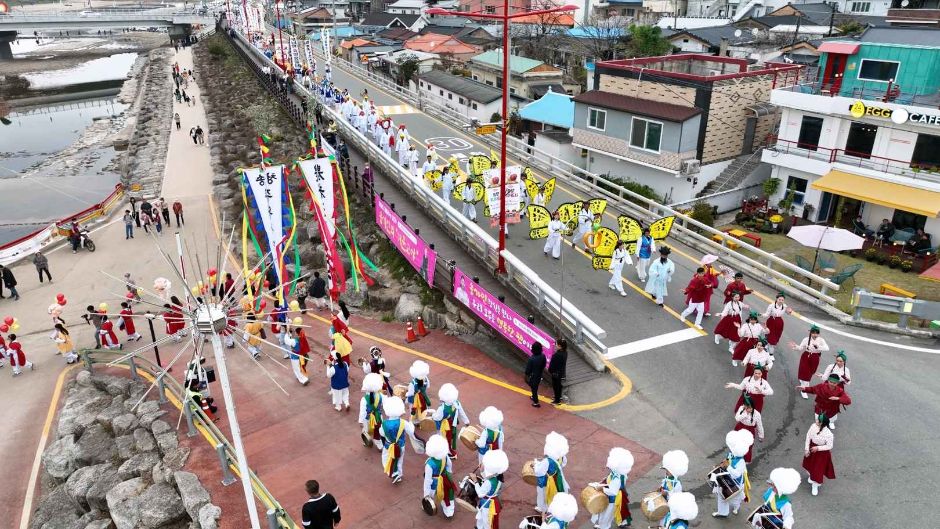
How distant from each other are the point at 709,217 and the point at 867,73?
867 centimetres

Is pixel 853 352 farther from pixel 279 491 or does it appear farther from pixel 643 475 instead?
pixel 279 491

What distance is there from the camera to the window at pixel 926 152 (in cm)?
2286

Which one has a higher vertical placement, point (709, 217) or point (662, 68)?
point (662, 68)

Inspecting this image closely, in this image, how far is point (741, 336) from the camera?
12578mm

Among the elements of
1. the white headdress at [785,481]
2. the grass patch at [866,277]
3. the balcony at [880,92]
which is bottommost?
the grass patch at [866,277]

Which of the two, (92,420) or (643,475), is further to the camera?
(92,420)

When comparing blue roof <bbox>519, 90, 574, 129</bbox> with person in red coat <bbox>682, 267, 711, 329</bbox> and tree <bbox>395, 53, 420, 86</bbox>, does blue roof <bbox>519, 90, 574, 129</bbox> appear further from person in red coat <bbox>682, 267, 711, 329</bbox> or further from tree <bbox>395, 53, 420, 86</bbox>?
person in red coat <bbox>682, 267, 711, 329</bbox>

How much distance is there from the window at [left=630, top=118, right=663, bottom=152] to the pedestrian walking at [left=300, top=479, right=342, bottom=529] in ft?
76.8

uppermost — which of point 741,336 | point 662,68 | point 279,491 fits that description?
point 662,68

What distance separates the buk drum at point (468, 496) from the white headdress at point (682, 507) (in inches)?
113

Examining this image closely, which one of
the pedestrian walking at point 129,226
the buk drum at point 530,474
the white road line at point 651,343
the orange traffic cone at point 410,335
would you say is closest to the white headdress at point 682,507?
the buk drum at point 530,474

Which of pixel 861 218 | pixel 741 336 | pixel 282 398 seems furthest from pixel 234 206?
pixel 861 218

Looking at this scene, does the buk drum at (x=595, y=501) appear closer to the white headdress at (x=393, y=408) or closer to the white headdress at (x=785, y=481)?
the white headdress at (x=785, y=481)

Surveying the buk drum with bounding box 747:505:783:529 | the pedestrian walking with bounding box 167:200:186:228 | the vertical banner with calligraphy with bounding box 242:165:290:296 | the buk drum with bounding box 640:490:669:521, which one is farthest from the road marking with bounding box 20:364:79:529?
the buk drum with bounding box 747:505:783:529
